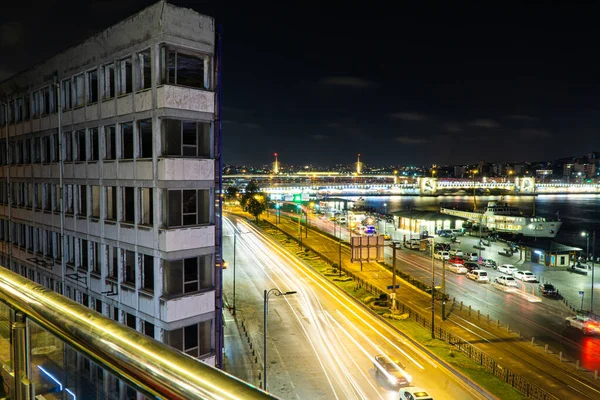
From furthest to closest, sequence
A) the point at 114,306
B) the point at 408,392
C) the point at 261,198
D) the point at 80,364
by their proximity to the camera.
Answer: the point at 261,198 < the point at 408,392 < the point at 114,306 < the point at 80,364

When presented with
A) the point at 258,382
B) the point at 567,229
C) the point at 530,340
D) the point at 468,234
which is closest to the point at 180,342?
the point at 258,382

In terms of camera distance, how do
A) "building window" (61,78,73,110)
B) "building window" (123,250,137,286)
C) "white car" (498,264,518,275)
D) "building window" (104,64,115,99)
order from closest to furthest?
1. "building window" (123,250,137,286)
2. "building window" (104,64,115,99)
3. "building window" (61,78,73,110)
4. "white car" (498,264,518,275)

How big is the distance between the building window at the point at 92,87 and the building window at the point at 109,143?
1.83m

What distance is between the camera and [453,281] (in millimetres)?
52875

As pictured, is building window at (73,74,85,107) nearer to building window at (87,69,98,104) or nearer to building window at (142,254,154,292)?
building window at (87,69,98,104)

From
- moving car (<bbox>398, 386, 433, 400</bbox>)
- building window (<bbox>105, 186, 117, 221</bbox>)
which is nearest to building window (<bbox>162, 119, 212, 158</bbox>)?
building window (<bbox>105, 186, 117, 221</bbox>)

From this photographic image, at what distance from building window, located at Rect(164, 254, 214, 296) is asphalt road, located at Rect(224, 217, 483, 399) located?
9137mm

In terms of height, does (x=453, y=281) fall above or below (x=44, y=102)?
below

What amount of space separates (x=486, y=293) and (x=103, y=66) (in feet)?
137

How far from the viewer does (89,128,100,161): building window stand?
72.7ft

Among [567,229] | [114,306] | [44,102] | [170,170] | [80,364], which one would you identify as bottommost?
[567,229]

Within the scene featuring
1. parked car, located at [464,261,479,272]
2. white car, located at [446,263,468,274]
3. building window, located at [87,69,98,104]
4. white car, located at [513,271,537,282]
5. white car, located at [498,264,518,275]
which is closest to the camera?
building window, located at [87,69,98,104]

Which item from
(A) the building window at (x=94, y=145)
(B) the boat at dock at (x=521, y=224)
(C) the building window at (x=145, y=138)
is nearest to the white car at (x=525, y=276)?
(B) the boat at dock at (x=521, y=224)

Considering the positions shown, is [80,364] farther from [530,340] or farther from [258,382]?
[530,340]
